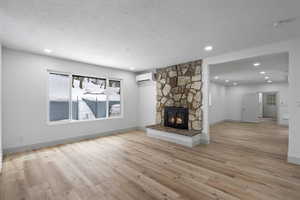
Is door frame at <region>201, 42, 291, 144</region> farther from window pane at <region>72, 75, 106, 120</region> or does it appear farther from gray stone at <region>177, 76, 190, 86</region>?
window pane at <region>72, 75, 106, 120</region>

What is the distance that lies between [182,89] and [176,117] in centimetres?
106

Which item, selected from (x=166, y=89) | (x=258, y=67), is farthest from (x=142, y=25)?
(x=258, y=67)

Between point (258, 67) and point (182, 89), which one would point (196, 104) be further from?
point (258, 67)

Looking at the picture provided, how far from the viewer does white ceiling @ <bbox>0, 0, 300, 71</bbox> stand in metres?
1.80

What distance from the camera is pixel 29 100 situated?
140 inches

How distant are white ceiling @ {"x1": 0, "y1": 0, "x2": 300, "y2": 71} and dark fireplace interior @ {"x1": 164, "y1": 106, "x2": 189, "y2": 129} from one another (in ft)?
6.89

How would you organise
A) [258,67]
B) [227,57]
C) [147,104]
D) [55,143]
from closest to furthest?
[227,57] → [55,143] → [258,67] → [147,104]

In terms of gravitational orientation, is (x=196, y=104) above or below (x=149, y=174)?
above

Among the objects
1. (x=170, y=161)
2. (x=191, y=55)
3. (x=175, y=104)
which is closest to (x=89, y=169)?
(x=170, y=161)

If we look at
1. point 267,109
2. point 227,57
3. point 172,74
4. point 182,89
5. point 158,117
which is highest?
point 227,57

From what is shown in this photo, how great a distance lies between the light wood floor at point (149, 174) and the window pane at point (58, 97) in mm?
1026

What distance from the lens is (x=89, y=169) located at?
258cm

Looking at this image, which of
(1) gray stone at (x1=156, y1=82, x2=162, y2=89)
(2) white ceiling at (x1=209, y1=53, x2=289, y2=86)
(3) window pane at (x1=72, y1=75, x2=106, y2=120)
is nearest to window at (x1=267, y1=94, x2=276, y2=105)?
(2) white ceiling at (x1=209, y1=53, x2=289, y2=86)

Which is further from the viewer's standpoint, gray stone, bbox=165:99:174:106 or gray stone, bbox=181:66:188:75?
gray stone, bbox=165:99:174:106
